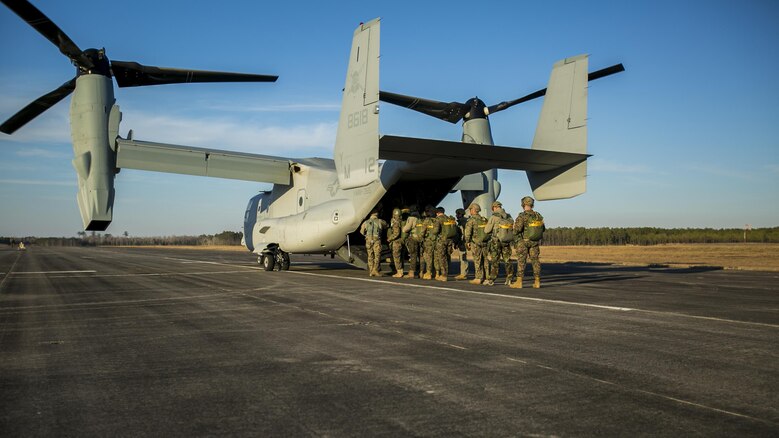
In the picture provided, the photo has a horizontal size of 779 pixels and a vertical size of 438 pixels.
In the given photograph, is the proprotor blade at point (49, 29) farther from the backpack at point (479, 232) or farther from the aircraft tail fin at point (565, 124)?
the aircraft tail fin at point (565, 124)

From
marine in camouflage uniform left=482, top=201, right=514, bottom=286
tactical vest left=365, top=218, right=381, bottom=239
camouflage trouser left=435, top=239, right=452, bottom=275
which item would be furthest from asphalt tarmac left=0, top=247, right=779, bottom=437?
tactical vest left=365, top=218, right=381, bottom=239

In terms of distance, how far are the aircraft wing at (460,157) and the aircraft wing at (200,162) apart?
6.33m

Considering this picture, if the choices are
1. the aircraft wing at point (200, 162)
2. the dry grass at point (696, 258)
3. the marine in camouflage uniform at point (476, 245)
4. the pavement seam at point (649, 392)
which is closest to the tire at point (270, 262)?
the aircraft wing at point (200, 162)

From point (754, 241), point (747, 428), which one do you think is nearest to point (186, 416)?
point (747, 428)

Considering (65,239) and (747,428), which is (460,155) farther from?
(65,239)

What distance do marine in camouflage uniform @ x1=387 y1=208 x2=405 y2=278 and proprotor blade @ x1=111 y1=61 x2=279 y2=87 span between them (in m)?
6.46

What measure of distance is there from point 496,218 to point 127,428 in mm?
12204

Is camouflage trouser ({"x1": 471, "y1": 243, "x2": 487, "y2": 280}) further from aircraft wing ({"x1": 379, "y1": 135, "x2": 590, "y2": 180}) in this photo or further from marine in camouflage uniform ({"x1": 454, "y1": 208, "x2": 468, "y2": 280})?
aircraft wing ({"x1": 379, "y1": 135, "x2": 590, "y2": 180})

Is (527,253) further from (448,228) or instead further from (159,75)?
(159,75)

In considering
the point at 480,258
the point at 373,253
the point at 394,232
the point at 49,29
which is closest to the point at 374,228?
the point at 394,232

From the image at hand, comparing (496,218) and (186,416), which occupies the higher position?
(496,218)

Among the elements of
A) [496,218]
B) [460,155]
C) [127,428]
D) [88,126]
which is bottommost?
[127,428]

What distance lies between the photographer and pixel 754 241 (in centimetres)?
6688

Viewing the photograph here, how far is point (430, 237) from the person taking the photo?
16609mm
